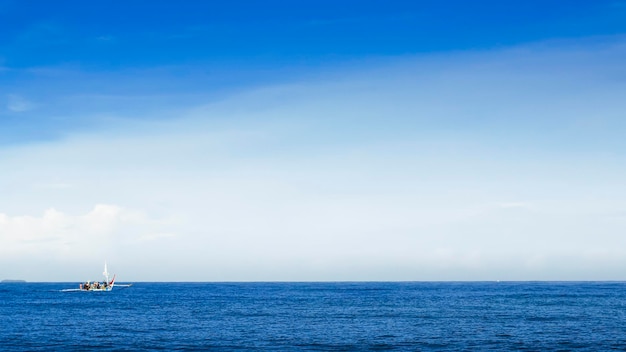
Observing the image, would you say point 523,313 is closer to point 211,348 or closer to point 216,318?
point 216,318

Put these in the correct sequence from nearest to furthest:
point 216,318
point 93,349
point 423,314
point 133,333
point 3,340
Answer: point 93,349 → point 3,340 → point 133,333 → point 216,318 → point 423,314

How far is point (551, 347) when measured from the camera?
60844 mm

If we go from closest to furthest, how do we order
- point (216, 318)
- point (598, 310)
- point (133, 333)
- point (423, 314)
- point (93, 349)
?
point (93, 349)
point (133, 333)
point (216, 318)
point (423, 314)
point (598, 310)

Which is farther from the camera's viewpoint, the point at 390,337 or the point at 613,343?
the point at 390,337

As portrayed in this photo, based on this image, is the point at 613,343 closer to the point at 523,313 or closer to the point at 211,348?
the point at 523,313

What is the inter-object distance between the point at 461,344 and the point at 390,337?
8906mm

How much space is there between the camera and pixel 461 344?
62312 millimetres

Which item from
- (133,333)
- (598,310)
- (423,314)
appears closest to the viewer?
(133,333)

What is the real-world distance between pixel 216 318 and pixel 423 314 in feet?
113

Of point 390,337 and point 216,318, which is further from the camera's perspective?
point 216,318

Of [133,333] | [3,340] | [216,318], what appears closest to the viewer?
[3,340]

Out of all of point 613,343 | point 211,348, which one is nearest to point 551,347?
point 613,343

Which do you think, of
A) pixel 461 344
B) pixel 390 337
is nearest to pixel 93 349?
pixel 390 337

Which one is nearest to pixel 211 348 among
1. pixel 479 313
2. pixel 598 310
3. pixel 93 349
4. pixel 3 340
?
pixel 93 349
